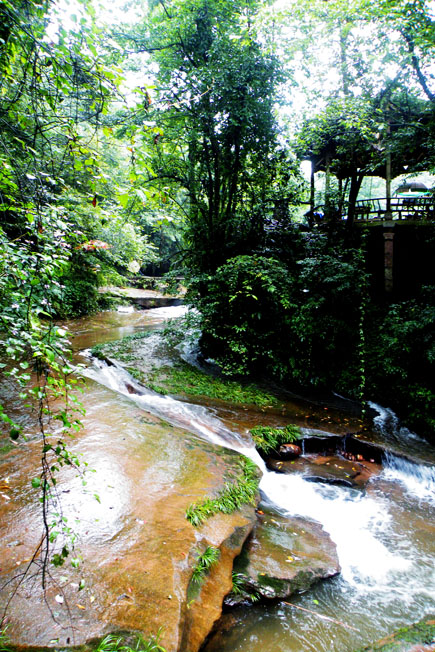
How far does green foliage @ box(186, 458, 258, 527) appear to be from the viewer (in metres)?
3.83

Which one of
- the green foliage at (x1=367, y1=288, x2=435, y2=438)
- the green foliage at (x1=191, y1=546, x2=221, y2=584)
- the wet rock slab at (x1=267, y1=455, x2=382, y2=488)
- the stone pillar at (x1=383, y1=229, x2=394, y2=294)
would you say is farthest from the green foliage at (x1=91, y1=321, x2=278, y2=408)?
the stone pillar at (x1=383, y1=229, x2=394, y2=294)

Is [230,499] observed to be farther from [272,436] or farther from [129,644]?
[272,436]

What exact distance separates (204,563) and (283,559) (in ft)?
3.78

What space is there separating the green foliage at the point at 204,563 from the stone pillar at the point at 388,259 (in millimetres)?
9857

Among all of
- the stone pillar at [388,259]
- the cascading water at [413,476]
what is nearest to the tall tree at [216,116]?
the stone pillar at [388,259]

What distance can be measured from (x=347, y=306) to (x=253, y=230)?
3.37 metres

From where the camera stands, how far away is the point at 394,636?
302cm

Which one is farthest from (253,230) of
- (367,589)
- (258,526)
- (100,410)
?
(367,589)

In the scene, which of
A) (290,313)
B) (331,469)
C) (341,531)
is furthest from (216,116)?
(341,531)

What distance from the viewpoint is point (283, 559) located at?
3896 millimetres

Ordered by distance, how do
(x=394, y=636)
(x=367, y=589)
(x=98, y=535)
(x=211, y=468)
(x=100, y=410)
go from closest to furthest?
(x=394, y=636) → (x=98, y=535) → (x=367, y=589) → (x=211, y=468) → (x=100, y=410)

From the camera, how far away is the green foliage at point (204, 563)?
3141mm

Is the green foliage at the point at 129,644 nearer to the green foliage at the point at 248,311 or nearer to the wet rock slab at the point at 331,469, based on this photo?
the wet rock slab at the point at 331,469

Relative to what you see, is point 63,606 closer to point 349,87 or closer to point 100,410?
point 100,410
